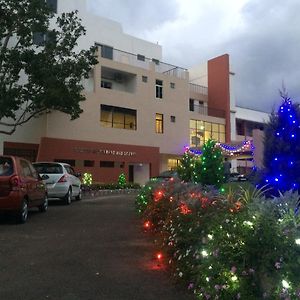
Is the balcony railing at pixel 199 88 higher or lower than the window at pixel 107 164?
higher

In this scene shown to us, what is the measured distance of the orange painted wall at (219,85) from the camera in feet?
168

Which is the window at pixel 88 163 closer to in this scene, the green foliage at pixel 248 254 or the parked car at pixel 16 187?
the parked car at pixel 16 187

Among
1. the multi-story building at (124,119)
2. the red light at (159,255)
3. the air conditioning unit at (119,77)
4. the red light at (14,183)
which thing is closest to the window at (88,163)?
the multi-story building at (124,119)

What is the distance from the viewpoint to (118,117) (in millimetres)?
39719

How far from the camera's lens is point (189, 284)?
5930 mm

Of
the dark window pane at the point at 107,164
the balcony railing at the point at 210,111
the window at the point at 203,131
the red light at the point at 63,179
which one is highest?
the balcony railing at the point at 210,111

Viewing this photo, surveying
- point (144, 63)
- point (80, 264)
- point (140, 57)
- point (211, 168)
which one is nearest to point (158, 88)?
point (144, 63)

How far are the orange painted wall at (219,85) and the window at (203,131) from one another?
78cm

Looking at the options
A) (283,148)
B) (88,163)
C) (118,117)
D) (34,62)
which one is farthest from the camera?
(118,117)

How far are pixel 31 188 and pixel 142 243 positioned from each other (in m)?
4.70

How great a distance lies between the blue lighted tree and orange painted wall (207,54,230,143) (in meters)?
41.5

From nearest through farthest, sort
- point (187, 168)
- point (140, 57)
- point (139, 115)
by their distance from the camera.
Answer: point (187, 168), point (139, 115), point (140, 57)

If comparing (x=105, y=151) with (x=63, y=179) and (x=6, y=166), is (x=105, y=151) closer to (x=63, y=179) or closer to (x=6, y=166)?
(x=63, y=179)

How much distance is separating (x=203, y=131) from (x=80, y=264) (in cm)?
4218
